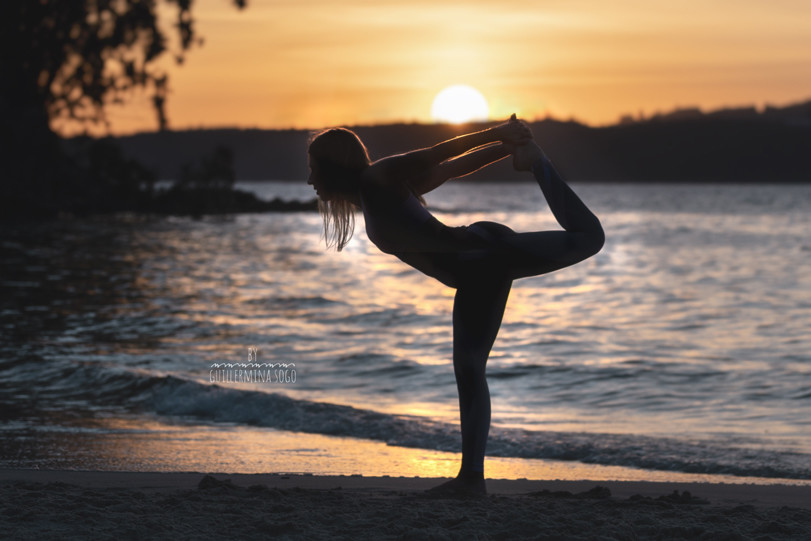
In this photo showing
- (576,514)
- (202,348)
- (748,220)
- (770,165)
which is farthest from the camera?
(770,165)

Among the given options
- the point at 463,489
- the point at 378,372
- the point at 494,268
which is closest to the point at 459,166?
the point at 494,268

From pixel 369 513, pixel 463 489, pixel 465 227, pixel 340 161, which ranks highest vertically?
pixel 340 161

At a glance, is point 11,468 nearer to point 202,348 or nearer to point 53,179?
point 202,348

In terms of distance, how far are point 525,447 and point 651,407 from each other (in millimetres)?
2279

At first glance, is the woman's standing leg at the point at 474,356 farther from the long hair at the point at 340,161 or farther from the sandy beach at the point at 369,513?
the long hair at the point at 340,161

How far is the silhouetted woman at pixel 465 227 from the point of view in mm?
4422

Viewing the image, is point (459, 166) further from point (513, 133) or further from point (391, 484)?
point (391, 484)

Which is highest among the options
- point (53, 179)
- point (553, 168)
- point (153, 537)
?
point (53, 179)

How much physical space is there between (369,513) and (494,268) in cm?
127

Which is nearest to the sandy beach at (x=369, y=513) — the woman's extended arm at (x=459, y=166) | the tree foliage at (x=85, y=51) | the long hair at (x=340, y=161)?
the long hair at (x=340, y=161)

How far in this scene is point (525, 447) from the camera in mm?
7031

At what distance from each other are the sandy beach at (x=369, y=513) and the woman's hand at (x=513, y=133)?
1706 mm

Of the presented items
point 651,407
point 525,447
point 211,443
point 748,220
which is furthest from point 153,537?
point 748,220

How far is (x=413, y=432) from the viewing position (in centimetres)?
747
